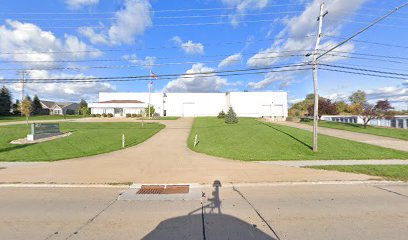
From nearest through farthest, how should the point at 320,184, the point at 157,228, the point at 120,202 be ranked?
the point at 157,228
the point at 120,202
the point at 320,184

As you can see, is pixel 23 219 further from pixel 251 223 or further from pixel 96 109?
pixel 96 109

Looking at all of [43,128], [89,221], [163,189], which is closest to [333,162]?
[163,189]

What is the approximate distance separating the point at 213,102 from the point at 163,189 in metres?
55.4

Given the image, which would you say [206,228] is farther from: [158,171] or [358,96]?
[358,96]

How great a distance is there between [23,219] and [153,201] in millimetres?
2756

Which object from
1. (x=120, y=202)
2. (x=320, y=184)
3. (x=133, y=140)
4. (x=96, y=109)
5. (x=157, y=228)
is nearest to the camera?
(x=157, y=228)

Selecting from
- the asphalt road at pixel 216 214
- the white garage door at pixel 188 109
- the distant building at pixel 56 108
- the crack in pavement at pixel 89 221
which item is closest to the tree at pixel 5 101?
the distant building at pixel 56 108

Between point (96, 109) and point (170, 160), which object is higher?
point (96, 109)

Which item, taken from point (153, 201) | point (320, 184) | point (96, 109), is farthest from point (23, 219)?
point (96, 109)

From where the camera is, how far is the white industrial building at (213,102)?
6009 centimetres

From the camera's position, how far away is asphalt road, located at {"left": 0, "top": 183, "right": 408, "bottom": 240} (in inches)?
170

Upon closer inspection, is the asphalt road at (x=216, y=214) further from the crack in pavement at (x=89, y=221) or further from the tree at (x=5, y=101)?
the tree at (x=5, y=101)

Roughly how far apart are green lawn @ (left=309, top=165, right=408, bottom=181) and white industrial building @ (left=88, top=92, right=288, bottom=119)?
49.1m

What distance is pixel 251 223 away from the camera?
4.75 metres
